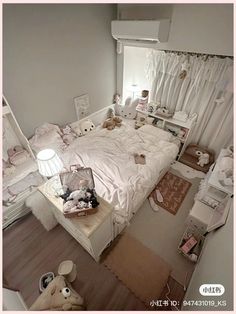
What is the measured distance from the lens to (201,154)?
2.79 metres

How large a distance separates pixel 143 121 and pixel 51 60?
1800mm

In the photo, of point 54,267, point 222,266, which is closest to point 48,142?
point 54,267

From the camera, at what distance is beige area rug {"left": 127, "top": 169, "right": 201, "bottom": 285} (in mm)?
1822

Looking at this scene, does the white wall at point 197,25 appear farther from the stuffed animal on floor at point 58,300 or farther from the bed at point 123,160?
the stuffed animal on floor at point 58,300

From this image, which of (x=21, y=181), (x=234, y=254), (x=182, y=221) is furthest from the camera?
(x=182, y=221)

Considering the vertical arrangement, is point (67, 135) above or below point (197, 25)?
below

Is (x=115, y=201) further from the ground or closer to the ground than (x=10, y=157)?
closer to the ground

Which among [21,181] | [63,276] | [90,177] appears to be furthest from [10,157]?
[63,276]

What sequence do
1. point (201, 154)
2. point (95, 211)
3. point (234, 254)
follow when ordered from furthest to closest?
1. point (201, 154)
2. point (95, 211)
3. point (234, 254)

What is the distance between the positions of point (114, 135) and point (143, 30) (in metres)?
1.49

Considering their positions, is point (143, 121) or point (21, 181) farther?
point (143, 121)

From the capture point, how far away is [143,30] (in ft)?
6.90

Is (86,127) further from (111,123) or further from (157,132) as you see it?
(157,132)

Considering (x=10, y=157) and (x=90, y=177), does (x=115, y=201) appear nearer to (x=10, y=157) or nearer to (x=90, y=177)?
(x=90, y=177)
